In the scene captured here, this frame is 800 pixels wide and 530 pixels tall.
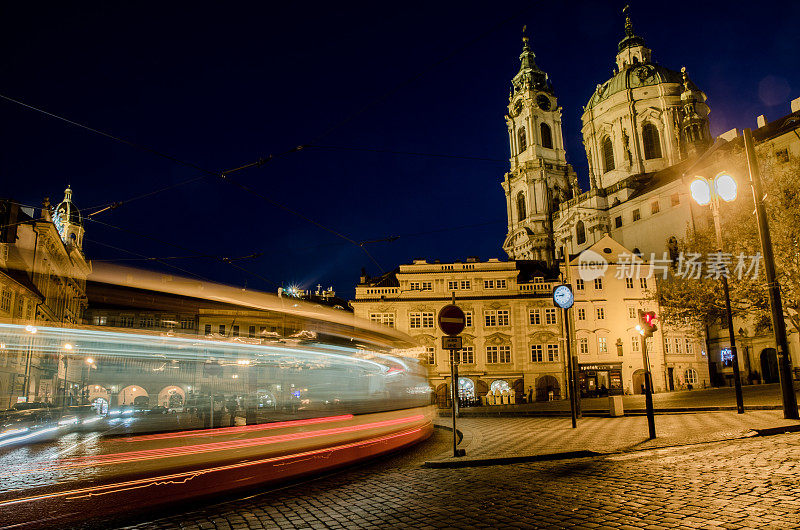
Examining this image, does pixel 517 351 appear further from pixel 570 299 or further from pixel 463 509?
pixel 463 509

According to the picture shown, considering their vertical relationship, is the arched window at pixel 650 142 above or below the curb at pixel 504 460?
above

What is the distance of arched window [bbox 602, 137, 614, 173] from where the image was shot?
3248 inches

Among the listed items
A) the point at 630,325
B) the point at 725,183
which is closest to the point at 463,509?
the point at 725,183

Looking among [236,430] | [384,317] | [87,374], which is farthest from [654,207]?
[87,374]

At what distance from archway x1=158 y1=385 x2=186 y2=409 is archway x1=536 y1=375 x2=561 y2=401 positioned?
142 feet

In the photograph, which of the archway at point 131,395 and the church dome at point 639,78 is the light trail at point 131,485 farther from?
the church dome at point 639,78

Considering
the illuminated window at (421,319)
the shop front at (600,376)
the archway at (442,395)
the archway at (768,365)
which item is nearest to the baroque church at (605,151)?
the archway at (768,365)

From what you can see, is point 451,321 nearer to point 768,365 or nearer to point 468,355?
point 468,355

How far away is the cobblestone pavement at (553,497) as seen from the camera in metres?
6.33

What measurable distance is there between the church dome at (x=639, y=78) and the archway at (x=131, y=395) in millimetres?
86108

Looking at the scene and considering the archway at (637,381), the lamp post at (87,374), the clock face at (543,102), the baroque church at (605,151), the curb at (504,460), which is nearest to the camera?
the lamp post at (87,374)

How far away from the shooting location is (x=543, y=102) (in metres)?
89.2

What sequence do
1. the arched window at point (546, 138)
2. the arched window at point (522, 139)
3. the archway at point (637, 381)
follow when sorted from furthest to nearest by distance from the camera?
1. the arched window at point (522, 139)
2. the arched window at point (546, 138)
3. the archway at point (637, 381)

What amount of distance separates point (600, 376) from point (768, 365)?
1493cm
